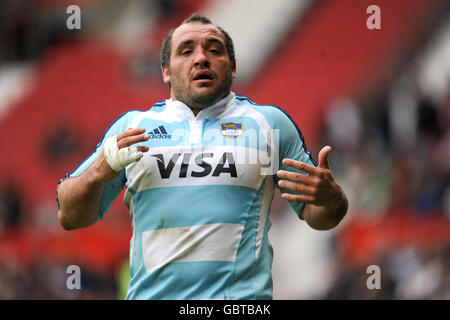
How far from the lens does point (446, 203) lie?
899 cm

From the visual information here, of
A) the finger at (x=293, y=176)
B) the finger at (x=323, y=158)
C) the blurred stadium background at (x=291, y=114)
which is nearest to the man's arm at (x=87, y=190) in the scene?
the finger at (x=293, y=176)

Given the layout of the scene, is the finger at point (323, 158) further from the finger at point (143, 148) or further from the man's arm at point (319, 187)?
the finger at point (143, 148)

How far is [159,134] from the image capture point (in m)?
3.39

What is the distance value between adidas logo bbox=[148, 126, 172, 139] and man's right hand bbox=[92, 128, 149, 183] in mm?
191

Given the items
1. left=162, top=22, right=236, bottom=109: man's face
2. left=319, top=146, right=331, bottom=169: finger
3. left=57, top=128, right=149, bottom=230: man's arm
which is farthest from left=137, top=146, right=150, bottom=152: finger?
left=319, top=146, right=331, bottom=169: finger

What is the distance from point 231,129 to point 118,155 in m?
0.60

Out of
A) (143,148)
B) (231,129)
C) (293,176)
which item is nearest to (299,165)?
(293,176)

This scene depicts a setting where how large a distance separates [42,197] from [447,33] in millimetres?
7999

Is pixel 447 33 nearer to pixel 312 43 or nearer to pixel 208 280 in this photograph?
pixel 312 43

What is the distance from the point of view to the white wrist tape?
3088 millimetres

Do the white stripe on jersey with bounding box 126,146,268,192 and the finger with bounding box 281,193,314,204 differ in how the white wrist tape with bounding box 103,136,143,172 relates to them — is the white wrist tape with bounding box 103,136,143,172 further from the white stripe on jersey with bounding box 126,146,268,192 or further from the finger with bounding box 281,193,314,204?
the finger with bounding box 281,193,314,204

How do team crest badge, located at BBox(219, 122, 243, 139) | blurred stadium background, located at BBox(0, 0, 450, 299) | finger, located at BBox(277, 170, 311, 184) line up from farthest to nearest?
blurred stadium background, located at BBox(0, 0, 450, 299), team crest badge, located at BBox(219, 122, 243, 139), finger, located at BBox(277, 170, 311, 184)

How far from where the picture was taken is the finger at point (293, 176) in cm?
303
